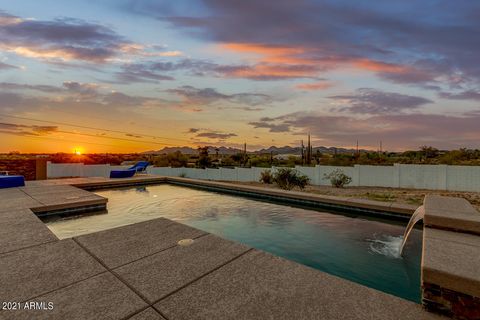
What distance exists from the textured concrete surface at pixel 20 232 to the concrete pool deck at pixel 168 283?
0.09 feet

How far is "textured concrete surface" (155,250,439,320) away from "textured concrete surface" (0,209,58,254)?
8.80ft

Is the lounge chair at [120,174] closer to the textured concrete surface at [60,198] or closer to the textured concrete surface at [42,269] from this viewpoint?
the textured concrete surface at [60,198]

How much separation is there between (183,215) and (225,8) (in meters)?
6.64

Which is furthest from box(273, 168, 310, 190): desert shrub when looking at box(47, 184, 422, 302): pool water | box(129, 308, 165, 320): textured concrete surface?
box(129, 308, 165, 320): textured concrete surface

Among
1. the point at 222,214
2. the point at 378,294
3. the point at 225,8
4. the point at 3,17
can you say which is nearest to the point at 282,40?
the point at 225,8

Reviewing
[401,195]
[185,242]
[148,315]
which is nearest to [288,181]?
[401,195]

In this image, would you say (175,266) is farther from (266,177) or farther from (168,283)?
(266,177)

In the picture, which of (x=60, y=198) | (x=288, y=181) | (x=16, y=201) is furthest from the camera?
(x=288, y=181)

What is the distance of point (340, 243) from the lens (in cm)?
511

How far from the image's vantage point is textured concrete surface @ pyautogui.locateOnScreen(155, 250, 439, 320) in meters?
2.15

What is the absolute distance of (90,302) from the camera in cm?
230

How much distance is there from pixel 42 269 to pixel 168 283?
1501mm

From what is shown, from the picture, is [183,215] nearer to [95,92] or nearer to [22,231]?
[22,231]

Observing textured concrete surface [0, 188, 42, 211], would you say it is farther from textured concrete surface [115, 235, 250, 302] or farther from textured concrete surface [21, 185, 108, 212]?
textured concrete surface [115, 235, 250, 302]
